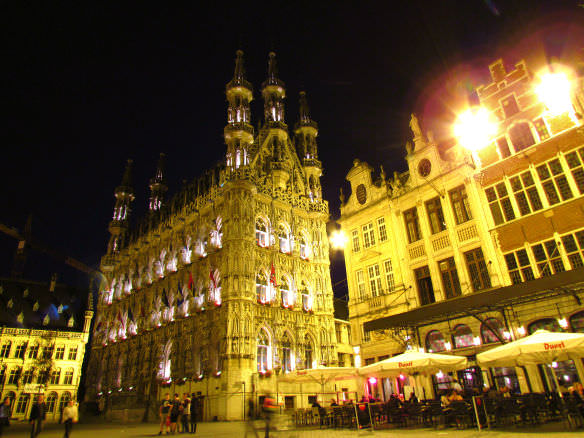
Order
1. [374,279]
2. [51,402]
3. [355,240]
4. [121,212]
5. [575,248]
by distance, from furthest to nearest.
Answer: [121,212]
[51,402]
[355,240]
[374,279]
[575,248]

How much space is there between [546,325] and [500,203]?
6770mm

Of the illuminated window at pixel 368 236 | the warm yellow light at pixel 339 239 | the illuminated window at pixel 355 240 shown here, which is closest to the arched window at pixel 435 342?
the illuminated window at pixel 368 236

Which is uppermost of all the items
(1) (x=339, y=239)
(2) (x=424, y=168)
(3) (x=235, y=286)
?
(2) (x=424, y=168)

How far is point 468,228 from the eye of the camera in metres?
22.5

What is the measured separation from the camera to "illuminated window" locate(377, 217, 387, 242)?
2722cm

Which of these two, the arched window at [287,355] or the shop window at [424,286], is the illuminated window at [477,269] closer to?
the shop window at [424,286]

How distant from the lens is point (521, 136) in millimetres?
21422

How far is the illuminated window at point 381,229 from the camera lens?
27.2 meters

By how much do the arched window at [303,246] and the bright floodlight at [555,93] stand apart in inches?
937

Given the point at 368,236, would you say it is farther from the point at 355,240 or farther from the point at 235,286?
the point at 235,286

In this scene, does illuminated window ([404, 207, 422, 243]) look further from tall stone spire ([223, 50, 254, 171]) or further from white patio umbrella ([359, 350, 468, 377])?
tall stone spire ([223, 50, 254, 171])

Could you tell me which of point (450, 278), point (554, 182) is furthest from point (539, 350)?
point (554, 182)

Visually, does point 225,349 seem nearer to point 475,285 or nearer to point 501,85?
point 475,285

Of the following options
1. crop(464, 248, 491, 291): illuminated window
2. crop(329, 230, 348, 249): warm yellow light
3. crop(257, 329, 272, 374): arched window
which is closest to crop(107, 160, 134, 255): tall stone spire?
crop(257, 329, 272, 374): arched window
